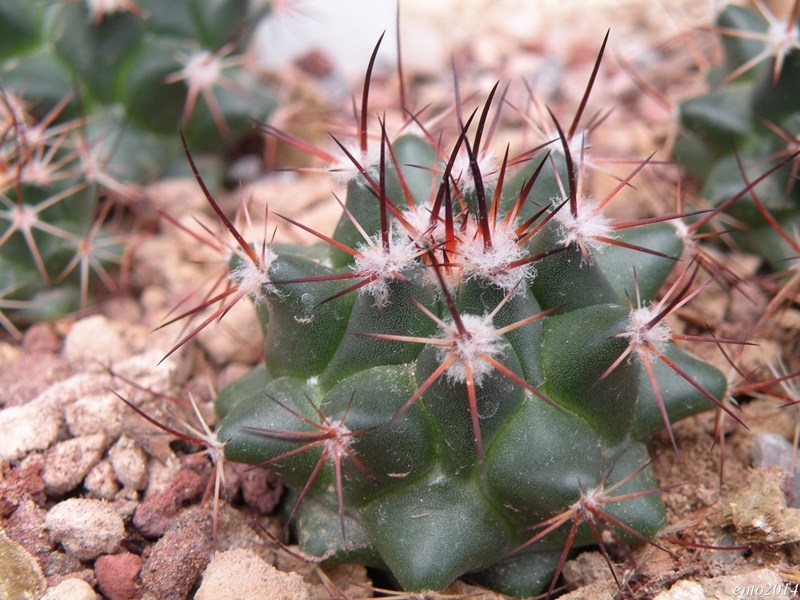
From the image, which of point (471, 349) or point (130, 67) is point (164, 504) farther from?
point (130, 67)

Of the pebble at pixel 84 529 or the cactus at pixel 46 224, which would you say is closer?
the pebble at pixel 84 529

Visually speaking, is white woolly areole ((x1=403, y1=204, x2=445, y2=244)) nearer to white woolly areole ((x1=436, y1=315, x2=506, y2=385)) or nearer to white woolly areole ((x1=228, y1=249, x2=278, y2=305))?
white woolly areole ((x1=436, y1=315, x2=506, y2=385))

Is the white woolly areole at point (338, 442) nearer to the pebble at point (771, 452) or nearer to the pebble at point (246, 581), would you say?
the pebble at point (246, 581)

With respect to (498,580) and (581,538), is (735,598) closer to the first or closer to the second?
(581,538)

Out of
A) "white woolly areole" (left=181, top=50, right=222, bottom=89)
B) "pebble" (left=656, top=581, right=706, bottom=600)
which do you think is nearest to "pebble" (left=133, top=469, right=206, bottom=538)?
"pebble" (left=656, top=581, right=706, bottom=600)

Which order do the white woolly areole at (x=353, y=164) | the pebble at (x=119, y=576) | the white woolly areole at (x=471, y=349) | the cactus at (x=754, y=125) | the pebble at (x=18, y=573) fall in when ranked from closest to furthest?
the white woolly areole at (x=471, y=349) → the pebble at (x=18, y=573) → the pebble at (x=119, y=576) → the white woolly areole at (x=353, y=164) → the cactus at (x=754, y=125)

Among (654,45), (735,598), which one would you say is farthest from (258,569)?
(654,45)

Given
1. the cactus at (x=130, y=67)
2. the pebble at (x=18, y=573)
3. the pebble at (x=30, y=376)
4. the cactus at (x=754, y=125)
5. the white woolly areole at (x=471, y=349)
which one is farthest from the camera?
the cactus at (x=130, y=67)

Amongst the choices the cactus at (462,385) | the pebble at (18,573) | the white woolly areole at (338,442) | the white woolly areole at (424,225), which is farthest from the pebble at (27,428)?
the white woolly areole at (424,225)
